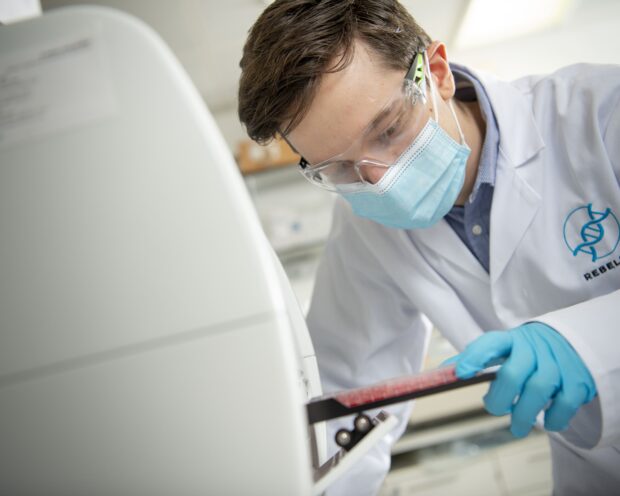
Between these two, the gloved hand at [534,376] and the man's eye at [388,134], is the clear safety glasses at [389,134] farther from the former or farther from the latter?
the gloved hand at [534,376]

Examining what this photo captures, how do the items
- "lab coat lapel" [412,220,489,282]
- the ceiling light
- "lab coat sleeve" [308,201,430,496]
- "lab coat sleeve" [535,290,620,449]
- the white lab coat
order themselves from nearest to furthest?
1. "lab coat sleeve" [535,290,620,449]
2. the white lab coat
3. "lab coat lapel" [412,220,489,282]
4. "lab coat sleeve" [308,201,430,496]
5. the ceiling light

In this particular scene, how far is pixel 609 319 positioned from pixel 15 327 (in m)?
0.80

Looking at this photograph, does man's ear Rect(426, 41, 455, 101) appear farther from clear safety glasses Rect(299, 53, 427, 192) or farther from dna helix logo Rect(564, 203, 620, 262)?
dna helix logo Rect(564, 203, 620, 262)

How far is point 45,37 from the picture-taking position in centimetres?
41

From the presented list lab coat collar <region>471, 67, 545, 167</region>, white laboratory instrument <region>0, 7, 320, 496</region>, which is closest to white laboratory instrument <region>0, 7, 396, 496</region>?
white laboratory instrument <region>0, 7, 320, 496</region>

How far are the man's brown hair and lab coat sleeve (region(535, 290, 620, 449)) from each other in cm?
60

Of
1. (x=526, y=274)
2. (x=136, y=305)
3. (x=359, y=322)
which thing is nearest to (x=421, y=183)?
(x=526, y=274)

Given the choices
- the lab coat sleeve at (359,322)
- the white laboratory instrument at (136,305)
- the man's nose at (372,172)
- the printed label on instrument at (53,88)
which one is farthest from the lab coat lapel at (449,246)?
the printed label on instrument at (53,88)

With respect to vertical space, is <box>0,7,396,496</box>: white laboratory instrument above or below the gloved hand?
above

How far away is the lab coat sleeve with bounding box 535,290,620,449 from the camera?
557mm

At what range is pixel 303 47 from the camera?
30.3 inches

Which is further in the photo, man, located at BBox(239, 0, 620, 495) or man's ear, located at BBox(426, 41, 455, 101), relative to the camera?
man's ear, located at BBox(426, 41, 455, 101)

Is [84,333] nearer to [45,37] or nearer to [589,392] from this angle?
[45,37]

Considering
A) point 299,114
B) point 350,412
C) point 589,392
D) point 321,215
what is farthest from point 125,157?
point 321,215
